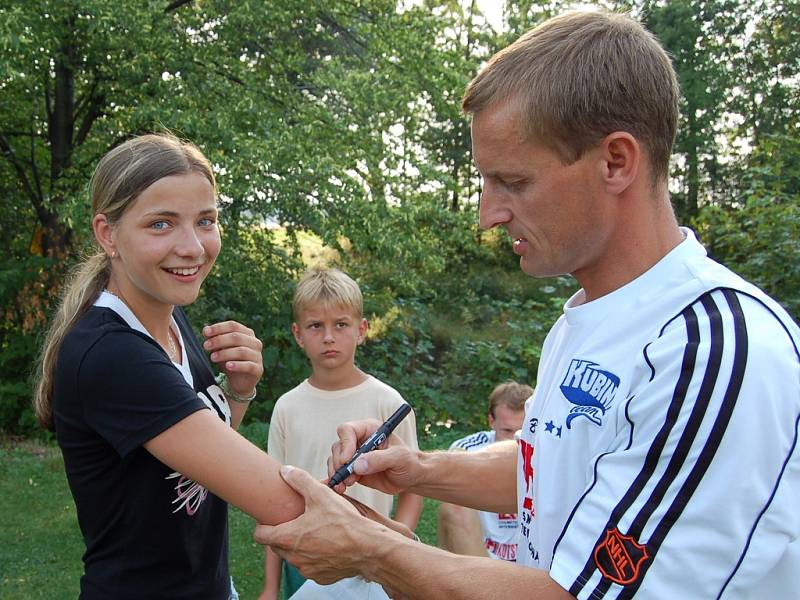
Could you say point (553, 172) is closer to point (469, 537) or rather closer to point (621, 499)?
point (621, 499)

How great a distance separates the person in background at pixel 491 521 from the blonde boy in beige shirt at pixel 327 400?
65 cm

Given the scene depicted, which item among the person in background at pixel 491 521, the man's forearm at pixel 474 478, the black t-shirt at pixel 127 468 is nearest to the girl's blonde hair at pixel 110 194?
the black t-shirt at pixel 127 468

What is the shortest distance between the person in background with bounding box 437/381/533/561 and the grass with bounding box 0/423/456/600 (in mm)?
1546

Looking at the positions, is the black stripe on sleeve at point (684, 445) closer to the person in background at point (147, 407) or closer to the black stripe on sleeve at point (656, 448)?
the black stripe on sleeve at point (656, 448)

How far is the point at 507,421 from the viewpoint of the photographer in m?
4.75

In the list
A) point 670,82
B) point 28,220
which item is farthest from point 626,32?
point 28,220

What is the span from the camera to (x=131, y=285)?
2324 mm

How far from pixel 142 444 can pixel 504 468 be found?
1065 millimetres

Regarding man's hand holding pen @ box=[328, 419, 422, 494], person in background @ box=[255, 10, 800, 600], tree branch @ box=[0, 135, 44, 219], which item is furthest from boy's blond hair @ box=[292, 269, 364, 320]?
tree branch @ box=[0, 135, 44, 219]

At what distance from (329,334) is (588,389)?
253 centimetres

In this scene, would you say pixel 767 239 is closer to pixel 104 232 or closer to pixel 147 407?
pixel 104 232

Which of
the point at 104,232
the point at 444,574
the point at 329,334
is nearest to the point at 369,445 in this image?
the point at 444,574

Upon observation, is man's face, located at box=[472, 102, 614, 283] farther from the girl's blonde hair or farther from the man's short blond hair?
the girl's blonde hair

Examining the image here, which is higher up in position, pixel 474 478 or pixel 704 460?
pixel 704 460
